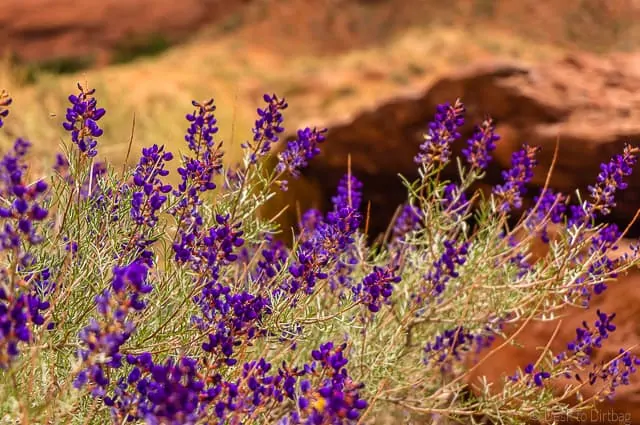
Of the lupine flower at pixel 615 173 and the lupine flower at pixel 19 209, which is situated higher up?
the lupine flower at pixel 19 209

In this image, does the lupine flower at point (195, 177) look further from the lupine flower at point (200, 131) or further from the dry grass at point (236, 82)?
the dry grass at point (236, 82)

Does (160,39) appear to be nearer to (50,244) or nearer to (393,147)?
(393,147)

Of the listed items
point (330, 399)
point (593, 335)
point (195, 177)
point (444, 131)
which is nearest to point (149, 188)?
point (195, 177)

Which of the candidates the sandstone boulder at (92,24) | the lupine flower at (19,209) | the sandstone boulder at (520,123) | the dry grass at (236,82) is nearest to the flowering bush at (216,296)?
the lupine flower at (19,209)

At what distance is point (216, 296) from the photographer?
5.95ft

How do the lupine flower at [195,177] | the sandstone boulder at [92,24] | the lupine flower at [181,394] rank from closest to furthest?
the lupine flower at [181,394]
the lupine flower at [195,177]
the sandstone boulder at [92,24]

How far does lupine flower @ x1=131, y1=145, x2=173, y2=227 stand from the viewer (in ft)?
5.94

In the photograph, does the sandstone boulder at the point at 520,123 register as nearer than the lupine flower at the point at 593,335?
No

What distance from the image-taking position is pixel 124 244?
6.70 ft

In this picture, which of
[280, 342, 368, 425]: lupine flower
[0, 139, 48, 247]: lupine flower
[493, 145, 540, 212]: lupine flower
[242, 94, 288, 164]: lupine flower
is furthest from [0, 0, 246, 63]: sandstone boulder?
[280, 342, 368, 425]: lupine flower

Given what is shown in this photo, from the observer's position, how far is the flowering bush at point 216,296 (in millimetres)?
1361

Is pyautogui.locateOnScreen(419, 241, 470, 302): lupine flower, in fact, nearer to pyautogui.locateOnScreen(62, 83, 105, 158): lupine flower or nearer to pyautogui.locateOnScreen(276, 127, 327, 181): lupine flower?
pyautogui.locateOnScreen(276, 127, 327, 181): lupine flower

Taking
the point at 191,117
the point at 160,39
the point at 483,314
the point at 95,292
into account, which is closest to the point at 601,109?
the point at 483,314

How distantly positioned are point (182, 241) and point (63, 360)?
1.42 ft
